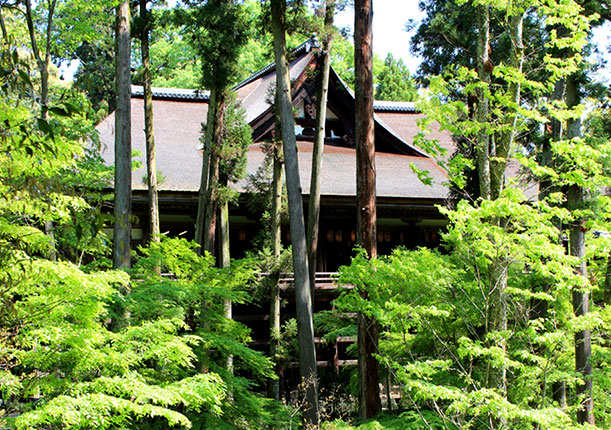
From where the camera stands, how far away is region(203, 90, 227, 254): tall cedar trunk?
14.0 metres

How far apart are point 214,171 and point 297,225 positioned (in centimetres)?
334

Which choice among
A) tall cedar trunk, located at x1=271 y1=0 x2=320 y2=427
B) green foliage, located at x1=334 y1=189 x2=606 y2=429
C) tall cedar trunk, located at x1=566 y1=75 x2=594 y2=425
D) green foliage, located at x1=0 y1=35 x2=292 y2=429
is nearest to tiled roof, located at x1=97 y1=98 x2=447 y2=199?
tall cedar trunk, located at x1=271 y1=0 x2=320 y2=427

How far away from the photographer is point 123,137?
422 inches

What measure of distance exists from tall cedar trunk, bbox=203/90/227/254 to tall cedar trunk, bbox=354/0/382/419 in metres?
4.05

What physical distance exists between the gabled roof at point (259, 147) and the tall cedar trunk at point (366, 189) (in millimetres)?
4993

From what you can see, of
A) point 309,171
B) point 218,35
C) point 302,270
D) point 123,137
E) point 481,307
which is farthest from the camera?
point 309,171

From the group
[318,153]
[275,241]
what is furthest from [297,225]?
[275,241]

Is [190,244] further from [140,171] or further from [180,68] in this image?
[180,68]

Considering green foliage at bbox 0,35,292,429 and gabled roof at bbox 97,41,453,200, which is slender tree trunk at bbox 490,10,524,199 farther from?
gabled roof at bbox 97,41,453,200

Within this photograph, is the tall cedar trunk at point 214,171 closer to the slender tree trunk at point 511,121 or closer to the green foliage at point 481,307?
the green foliage at point 481,307

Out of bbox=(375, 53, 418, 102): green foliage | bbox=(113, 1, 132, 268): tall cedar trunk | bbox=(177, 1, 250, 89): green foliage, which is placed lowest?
bbox=(113, 1, 132, 268): tall cedar trunk

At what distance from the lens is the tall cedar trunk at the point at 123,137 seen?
403 inches

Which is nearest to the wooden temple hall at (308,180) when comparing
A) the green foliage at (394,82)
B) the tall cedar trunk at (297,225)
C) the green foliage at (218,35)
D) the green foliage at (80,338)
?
the green foliage at (218,35)

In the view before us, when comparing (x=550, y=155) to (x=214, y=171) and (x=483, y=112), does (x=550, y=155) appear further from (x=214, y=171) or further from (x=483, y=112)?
(x=214, y=171)
